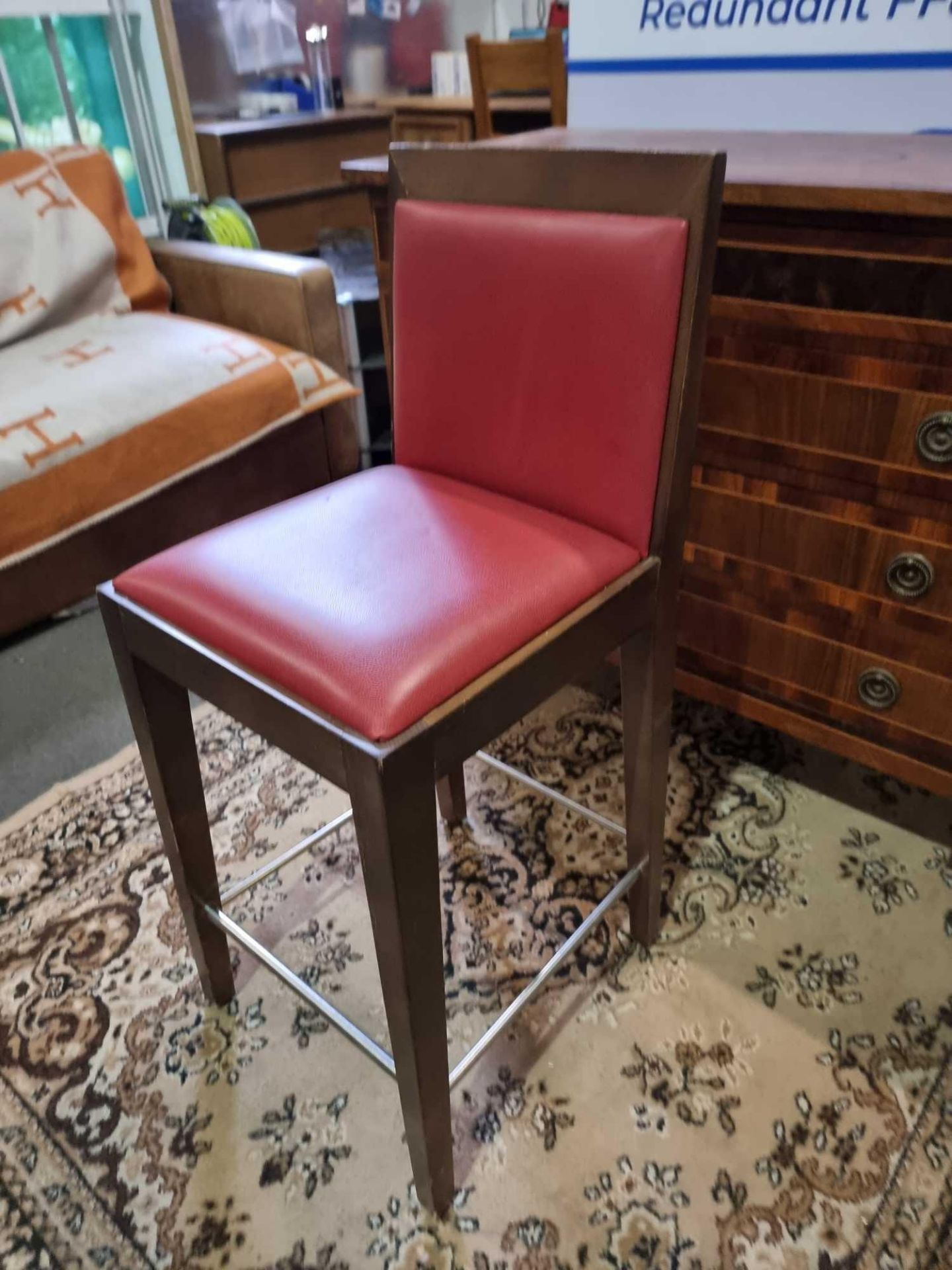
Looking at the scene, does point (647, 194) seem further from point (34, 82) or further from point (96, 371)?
point (34, 82)

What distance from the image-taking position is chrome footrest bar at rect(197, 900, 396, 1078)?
838mm

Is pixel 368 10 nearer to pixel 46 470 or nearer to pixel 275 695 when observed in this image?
pixel 46 470

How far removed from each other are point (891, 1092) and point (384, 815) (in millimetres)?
736

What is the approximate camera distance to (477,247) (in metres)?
0.83

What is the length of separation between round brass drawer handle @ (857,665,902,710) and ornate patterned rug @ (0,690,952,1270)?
11.9 inches

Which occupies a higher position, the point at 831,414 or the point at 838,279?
the point at 838,279

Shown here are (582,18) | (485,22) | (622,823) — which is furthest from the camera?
(485,22)

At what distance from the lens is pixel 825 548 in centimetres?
103

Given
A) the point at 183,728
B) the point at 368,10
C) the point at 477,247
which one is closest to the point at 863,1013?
the point at 183,728

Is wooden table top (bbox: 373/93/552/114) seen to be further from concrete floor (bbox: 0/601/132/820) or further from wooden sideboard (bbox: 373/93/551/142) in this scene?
concrete floor (bbox: 0/601/132/820)

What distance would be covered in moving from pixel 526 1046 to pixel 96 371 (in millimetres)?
1461

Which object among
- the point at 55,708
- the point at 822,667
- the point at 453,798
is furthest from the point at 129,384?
the point at 822,667

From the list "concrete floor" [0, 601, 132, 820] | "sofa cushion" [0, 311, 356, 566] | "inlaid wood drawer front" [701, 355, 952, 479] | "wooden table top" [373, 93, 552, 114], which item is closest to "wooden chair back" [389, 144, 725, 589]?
"inlaid wood drawer front" [701, 355, 952, 479]

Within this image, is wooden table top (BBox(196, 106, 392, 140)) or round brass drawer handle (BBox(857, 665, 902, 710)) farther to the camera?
wooden table top (BBox(196, 106, 392, 140))
